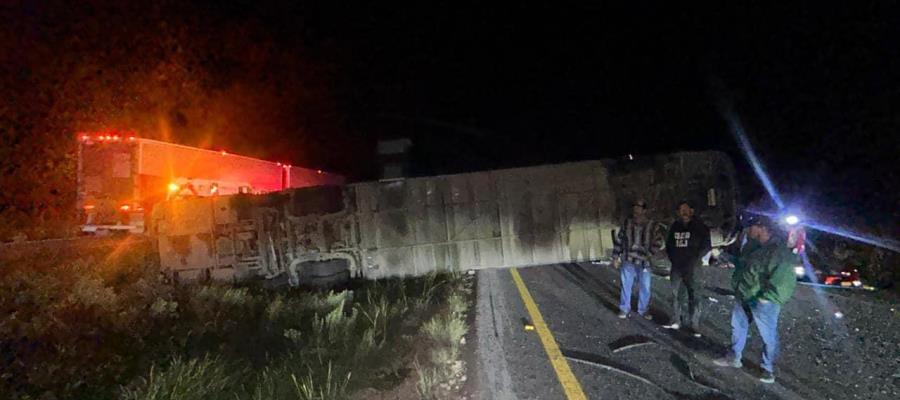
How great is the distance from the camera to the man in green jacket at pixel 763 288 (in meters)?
5.84

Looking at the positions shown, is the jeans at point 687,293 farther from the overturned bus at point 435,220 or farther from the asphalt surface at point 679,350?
the overturned bus at point 435,220

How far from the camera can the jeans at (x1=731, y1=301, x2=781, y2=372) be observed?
5840mm

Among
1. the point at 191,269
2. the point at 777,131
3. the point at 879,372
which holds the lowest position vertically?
the point at 879,372

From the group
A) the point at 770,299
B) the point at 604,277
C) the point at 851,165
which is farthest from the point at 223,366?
the point at 851,165

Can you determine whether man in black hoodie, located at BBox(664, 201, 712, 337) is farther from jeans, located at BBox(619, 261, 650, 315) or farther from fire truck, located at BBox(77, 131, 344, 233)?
fire truck, located at BBox(77, 131, 344, 233)

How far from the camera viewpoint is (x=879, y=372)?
5820 mm

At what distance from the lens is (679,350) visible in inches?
262

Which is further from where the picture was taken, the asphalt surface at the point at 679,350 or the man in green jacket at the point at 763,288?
the man in green jacket at the point at 763,288

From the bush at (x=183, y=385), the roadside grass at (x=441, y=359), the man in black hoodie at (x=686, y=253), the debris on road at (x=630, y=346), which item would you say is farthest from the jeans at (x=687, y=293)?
the bush at (x=183, y=385)

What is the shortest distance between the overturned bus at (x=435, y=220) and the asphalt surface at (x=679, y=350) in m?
1.00

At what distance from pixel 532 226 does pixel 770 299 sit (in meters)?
4.65

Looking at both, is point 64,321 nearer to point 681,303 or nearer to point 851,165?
point 681,303

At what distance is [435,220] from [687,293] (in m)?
4.14

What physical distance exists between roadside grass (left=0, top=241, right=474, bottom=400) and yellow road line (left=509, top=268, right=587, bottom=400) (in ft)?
3.38
